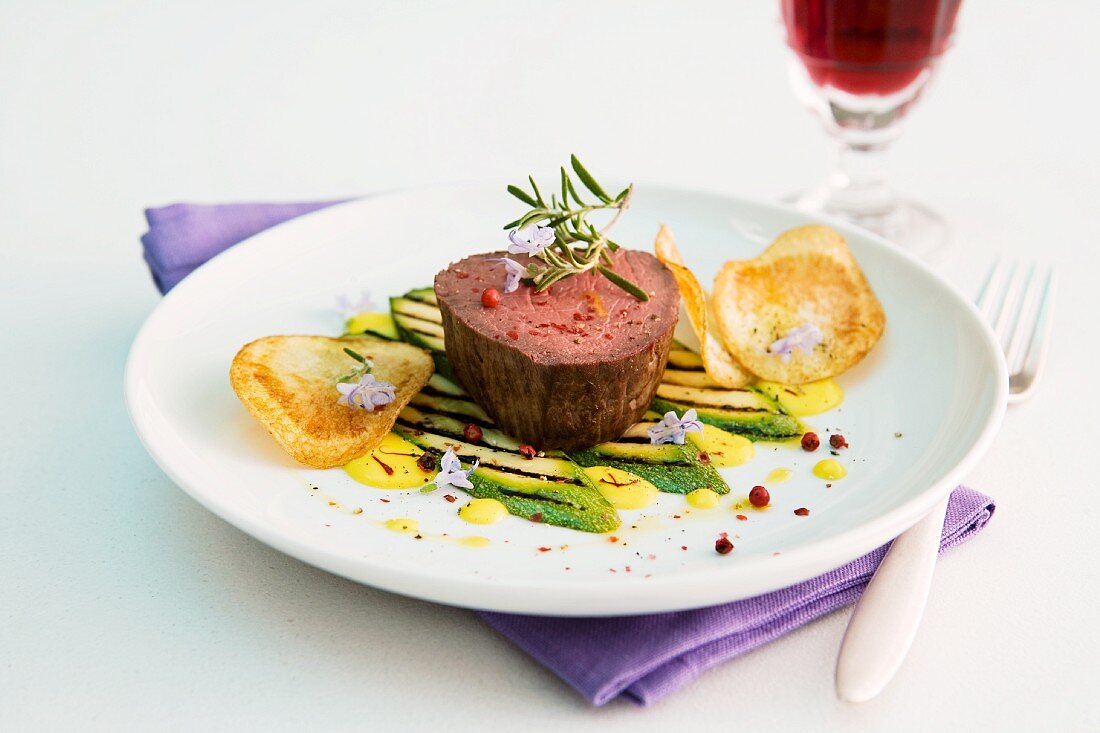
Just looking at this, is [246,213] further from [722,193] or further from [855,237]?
[855,237]

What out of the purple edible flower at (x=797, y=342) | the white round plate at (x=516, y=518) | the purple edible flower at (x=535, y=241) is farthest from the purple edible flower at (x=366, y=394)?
the purple edible flower at (x=797, y=342)

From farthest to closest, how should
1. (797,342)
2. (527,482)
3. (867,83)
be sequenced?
1. (867,83)
2. (797,342)
3. (527,482)

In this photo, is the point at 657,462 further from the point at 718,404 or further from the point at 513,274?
the point at 513,274

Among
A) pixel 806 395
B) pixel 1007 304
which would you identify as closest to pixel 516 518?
pixel 806 395

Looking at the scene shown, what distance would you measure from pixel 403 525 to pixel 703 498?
29.8 inches

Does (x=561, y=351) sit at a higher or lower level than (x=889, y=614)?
higher

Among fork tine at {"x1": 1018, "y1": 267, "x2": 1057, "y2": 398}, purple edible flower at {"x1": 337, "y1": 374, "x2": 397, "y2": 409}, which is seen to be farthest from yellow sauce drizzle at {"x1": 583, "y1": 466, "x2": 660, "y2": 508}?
fork tine at {"x1": 1018, "y1": 267, "x2": 1057, "y2": 398}

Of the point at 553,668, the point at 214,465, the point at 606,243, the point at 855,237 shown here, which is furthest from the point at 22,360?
the point at 855,237

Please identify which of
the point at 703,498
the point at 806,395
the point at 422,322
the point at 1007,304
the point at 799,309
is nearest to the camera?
the point at 703,498

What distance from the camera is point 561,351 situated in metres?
3.08

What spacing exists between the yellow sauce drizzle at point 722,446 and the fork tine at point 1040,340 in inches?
40.3

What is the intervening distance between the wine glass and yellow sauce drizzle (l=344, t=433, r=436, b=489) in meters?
2.50

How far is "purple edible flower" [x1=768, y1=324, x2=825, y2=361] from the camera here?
347cm

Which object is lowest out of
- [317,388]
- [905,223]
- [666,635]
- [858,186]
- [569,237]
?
[905,223]
